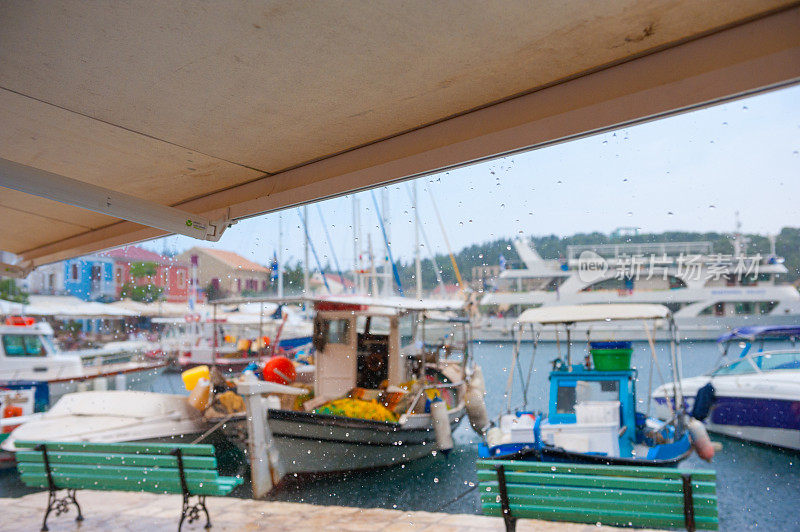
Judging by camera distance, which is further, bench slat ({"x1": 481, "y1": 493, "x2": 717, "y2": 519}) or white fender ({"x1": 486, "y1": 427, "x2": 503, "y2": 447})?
white fender ({"x1": 486, "y1": 427, "x2": 503, "y2": 447})

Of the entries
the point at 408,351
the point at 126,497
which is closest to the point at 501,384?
the point at 408,351

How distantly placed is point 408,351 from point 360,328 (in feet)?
2.86

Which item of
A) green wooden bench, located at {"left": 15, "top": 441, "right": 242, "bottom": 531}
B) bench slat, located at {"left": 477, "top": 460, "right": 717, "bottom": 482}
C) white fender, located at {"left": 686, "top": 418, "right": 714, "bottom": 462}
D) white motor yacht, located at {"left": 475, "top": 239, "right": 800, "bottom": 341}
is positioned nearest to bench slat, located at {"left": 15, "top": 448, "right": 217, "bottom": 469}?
green wooden bench, located at {"left": 15, "top": 441, "right": 242, "bottom": 531}

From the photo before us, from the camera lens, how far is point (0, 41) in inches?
42.7

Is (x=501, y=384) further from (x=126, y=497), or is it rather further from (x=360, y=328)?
(x=126, y=497)

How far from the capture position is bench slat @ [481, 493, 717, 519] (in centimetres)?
248

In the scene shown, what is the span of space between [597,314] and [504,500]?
131 inches

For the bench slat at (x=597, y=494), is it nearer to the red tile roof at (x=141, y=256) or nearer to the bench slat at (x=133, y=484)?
the bench slat at (x=133, y=484)

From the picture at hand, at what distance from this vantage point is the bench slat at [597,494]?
2.52 meters

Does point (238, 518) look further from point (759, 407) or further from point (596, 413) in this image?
point (759, 407)

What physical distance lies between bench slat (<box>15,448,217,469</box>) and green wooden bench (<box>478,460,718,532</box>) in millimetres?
1590

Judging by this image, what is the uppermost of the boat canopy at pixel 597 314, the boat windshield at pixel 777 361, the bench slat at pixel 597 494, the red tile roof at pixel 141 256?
the red tile roof at pixel 141 256

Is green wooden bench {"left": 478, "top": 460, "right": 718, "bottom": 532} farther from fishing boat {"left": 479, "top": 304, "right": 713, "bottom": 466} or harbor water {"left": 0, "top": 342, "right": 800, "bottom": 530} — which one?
harbor water {"left": 0, "top": 342, "right": 800, "bottom": 530}

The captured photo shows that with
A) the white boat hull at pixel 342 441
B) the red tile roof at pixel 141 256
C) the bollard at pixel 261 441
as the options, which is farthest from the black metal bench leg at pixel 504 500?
the red tile roof at pixel 141 256
